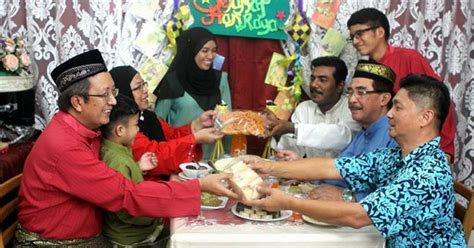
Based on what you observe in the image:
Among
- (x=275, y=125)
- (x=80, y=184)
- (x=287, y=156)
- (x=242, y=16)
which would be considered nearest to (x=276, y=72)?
(x=242, y=16)

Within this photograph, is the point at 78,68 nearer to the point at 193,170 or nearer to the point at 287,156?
the point at 193,170

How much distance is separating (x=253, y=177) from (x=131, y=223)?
60 centimetres

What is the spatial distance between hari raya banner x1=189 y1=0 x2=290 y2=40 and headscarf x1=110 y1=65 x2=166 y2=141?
0.80 meters

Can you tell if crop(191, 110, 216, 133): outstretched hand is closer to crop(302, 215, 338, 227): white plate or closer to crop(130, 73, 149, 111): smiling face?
crop(130, 73, 149, 111): smiling face

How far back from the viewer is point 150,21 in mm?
3221

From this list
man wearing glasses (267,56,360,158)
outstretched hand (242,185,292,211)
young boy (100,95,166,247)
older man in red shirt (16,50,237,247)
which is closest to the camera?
outstretched hand (242,185,292,211)

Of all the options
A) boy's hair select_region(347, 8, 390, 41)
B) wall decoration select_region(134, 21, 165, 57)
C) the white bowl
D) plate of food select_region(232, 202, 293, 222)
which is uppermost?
boy's hair select_region(347, 8, 390, 41)

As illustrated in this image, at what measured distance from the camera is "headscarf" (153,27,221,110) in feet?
10.6

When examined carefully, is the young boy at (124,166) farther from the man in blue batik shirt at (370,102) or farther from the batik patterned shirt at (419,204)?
the batik patterned shirt at (419,204)

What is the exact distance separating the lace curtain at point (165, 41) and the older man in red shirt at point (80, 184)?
48.1 inches

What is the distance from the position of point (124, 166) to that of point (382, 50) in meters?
1.81

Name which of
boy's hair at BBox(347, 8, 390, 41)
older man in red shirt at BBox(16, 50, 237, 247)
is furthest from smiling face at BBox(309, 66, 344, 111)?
older man in red shirt at BBox(16, 50, 237, 247)

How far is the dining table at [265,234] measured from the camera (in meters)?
1.67

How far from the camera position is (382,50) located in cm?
307
